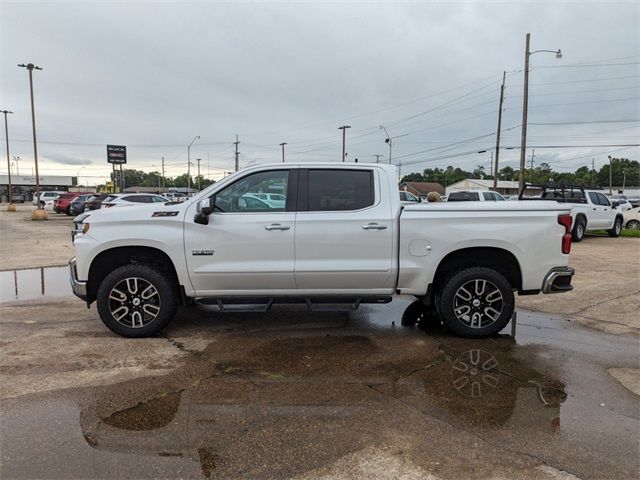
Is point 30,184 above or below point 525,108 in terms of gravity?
below

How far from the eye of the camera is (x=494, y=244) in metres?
5.19

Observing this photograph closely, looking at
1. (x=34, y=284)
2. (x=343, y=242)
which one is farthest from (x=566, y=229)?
(x=34, y=284)

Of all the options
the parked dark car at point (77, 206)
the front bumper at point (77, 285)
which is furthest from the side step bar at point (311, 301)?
the parked dark car at point (77, 206)

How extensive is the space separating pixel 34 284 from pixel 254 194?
556 centimetres

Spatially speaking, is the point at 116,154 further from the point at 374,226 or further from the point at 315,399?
the point at 315,399

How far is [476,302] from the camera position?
5316mm

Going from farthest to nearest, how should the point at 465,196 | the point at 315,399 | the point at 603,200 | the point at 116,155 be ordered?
the point at 116,155 < the point at 465,196 < the point at 603,200 < the point at 315,399

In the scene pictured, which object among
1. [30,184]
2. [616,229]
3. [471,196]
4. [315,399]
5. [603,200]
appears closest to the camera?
[315,399]

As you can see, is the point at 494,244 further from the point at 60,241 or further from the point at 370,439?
the point at 60,241

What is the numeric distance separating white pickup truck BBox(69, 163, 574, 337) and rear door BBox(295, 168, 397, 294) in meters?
0.01

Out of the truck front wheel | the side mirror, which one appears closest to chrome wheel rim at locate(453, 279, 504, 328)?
the truck front wheel

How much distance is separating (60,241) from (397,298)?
520 inches

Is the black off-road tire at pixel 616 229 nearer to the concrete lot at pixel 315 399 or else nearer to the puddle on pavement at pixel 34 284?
the concrete lot at pixel 315 399

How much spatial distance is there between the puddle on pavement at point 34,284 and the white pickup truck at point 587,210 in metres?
14.3
